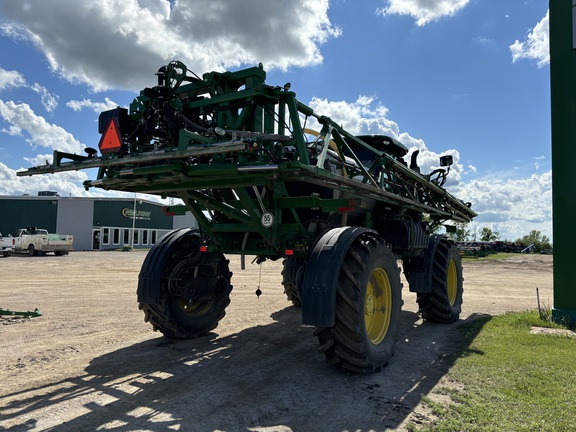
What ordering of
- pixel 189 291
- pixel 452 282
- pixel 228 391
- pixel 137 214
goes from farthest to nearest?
pixel 137 214 < pixel 452 282 < pixel 189 291 < pixel 228 391

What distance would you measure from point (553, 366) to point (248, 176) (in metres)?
4.14

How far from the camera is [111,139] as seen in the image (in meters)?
4.79

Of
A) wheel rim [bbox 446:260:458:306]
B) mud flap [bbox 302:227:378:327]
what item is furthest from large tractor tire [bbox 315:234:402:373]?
wheel rim [bbox 446:260:458:306]

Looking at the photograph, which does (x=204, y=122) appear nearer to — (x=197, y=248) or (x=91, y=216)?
(x=197, y=248)

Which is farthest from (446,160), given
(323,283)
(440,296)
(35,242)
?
(35,242)

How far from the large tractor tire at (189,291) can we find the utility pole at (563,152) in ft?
19.2

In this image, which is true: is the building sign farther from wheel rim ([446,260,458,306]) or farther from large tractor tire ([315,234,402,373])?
large tractor tire ([315,234,402,373])

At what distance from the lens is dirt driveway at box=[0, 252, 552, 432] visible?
12.0 ft

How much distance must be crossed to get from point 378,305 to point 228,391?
2.23 meters

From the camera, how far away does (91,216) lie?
137ft

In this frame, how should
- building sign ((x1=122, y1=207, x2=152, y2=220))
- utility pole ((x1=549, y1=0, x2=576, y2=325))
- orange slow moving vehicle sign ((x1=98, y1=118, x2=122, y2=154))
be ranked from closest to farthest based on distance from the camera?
1. orange slow moving vehicle sign ((x1=98, y1=118, x2=122, y2=154))
2. utility pole ((x1=549, y1=0, x2=576, y2=325))
3. building sign ((x1=122, y1=207, x2=152, y2=220))

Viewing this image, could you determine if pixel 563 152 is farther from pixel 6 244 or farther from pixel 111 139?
pixel 6 244

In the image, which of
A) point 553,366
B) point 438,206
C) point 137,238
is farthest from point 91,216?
point 553,366

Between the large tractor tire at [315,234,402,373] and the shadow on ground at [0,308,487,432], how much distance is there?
0.23 m
